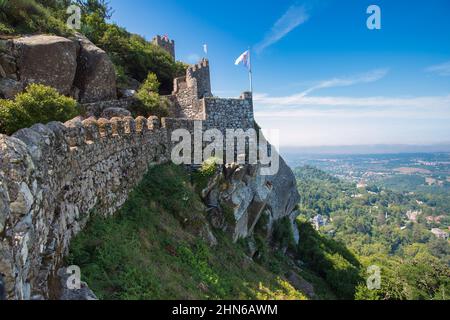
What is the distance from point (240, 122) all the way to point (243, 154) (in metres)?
2.04

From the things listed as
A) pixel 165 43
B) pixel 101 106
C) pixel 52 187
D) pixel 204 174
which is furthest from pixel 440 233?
pixel 52 187

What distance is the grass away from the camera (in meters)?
6.88

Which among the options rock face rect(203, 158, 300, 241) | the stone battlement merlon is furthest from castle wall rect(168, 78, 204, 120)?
rock face rect(203, 158, 300, 241)

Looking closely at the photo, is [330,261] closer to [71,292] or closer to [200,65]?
[200,65]

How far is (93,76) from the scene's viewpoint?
1700cm

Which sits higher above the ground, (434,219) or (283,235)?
(283,235)

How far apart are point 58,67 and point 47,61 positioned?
0.52 m

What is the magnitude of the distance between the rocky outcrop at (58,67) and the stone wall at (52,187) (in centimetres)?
608

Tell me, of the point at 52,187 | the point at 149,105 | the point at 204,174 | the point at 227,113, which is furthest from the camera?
the point at 227,113

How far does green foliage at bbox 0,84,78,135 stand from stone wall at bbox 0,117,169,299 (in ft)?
6.13

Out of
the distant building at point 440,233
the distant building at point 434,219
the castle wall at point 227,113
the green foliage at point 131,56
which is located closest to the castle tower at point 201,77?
the castle wall at point 227,113

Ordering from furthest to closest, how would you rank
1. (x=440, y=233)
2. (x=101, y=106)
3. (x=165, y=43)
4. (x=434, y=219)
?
(x=434, y=219), (x=440, y=233), (x=165, y=43), (x=101, y=106)

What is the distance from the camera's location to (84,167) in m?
8.09
